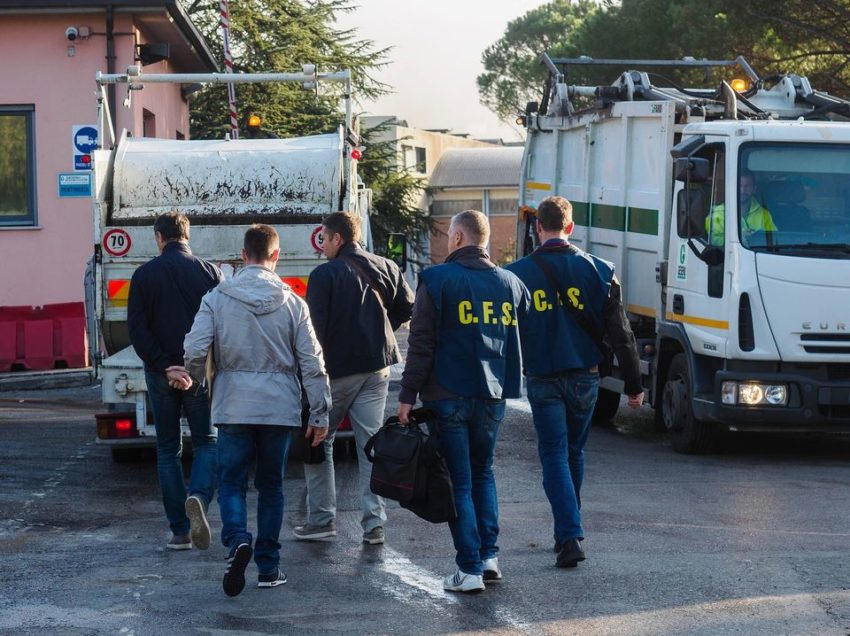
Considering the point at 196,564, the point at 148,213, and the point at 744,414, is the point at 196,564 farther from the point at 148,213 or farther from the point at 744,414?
the point at 744,414

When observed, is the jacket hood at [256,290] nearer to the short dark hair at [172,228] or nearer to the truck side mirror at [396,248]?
the short dark hair at [172,228]

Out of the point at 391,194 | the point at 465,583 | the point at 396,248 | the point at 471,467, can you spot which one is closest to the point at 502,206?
the point at 391,194

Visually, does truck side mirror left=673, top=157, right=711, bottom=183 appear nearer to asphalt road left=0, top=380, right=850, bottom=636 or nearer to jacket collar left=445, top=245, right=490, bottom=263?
asphalt road left=0, top=380, right=850, bottom=636

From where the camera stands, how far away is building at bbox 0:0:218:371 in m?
20.2

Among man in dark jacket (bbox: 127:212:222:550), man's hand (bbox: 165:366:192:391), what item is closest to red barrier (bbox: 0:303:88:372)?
man in dark jacket (bbox: 127:212:222:550)

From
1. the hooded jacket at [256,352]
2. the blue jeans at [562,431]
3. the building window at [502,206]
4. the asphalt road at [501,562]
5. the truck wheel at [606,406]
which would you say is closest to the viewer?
the asphalt road at [501,562]

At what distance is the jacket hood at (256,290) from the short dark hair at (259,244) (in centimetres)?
8

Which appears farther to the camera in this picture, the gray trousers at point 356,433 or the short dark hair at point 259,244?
the gray trousers at point 356,433

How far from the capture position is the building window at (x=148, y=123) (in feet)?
72.7

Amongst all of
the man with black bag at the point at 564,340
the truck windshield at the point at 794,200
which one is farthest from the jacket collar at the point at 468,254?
the truck windshield at the point at 794,200

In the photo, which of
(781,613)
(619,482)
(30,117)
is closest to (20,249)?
(30,117)

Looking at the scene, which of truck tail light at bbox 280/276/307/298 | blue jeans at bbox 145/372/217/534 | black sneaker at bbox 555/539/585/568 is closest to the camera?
black sneaker at bbox 555/539/585/568

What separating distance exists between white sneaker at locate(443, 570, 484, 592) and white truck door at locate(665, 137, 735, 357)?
5.04 meters

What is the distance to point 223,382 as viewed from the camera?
7.31 meters
